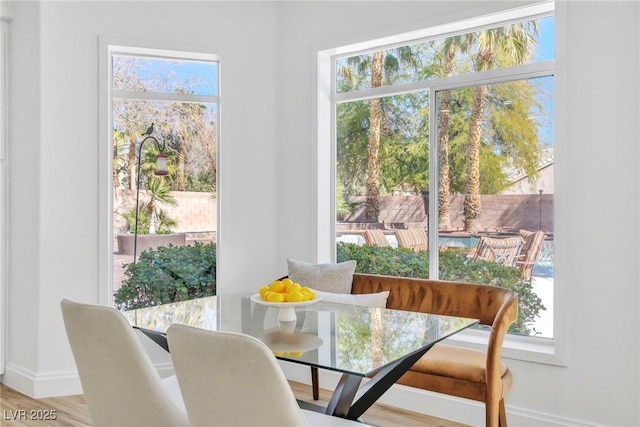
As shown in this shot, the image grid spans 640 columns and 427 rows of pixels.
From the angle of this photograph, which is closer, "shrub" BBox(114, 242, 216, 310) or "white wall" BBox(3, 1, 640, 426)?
"white wall" BBox(3, 1, 640, 426)

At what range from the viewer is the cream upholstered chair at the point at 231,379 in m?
1.40

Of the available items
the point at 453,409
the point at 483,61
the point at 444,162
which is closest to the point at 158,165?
the point at 444,162

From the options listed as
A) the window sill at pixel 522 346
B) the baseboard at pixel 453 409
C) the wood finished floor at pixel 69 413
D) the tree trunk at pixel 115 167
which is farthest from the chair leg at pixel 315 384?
the tree trunk at pixel 115 167

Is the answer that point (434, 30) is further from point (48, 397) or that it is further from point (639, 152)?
point (48, 397)

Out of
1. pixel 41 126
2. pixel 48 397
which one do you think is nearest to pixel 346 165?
pixel 41 126

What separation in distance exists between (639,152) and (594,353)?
1.03 meters

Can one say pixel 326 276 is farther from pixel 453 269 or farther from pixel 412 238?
pixel 453 269

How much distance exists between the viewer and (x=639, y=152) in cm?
266

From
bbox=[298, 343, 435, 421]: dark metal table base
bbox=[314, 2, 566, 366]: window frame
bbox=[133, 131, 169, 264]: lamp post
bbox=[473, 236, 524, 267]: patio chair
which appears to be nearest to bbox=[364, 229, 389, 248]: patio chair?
bbox=[314, 2, 566, 366]: window frame

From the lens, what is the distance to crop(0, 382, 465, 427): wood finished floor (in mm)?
3120

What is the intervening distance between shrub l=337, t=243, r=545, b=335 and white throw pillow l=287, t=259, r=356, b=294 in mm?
523

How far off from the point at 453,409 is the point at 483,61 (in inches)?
82.4

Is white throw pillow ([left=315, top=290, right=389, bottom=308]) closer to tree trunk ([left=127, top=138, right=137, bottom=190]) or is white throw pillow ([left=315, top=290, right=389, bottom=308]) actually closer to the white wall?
the white wall

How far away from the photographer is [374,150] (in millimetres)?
3865
